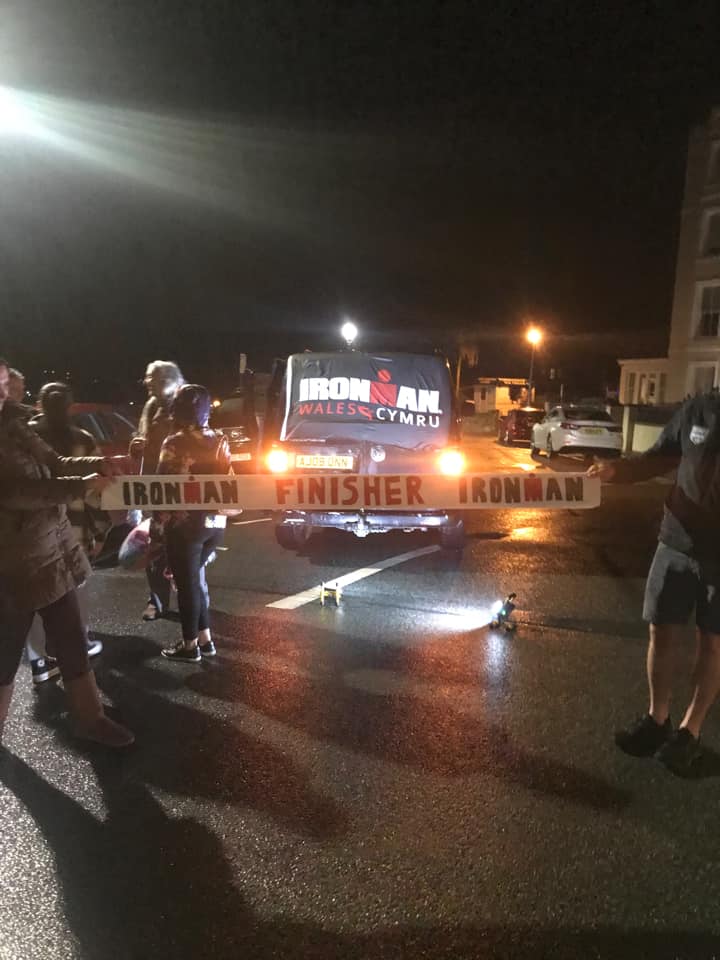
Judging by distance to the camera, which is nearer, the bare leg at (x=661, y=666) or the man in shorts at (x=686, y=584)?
the man in shorts at (x=686, y=584)

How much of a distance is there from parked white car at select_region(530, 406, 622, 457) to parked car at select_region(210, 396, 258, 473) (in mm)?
9779

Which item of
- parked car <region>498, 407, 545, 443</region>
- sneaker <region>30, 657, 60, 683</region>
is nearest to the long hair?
sneaker <region>30, 657, 60, 683</region>

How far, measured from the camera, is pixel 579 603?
6016 mm

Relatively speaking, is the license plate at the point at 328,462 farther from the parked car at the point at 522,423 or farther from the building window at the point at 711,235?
the building window at the point at 711,235

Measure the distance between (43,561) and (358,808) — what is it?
191 cm

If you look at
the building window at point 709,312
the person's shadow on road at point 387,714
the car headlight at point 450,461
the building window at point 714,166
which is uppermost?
the building window at point 714,166

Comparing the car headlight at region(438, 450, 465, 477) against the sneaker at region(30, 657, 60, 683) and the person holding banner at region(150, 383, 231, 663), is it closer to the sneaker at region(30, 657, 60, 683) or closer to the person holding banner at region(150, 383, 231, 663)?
the person holding banner at region(150, 383, 231, 663)

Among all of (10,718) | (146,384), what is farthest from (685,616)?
(146,384)

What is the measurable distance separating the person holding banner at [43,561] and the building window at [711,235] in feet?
96.1

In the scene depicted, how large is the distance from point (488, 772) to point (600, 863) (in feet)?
2.32

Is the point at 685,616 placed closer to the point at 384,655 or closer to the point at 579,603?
the point at 384,655

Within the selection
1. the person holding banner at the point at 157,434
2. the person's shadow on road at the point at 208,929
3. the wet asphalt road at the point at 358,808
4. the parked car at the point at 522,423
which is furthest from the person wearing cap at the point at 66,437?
the parked car at the point at 522,423

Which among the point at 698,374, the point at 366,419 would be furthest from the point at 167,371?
the point at 698,374

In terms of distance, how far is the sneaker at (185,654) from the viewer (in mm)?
4547
